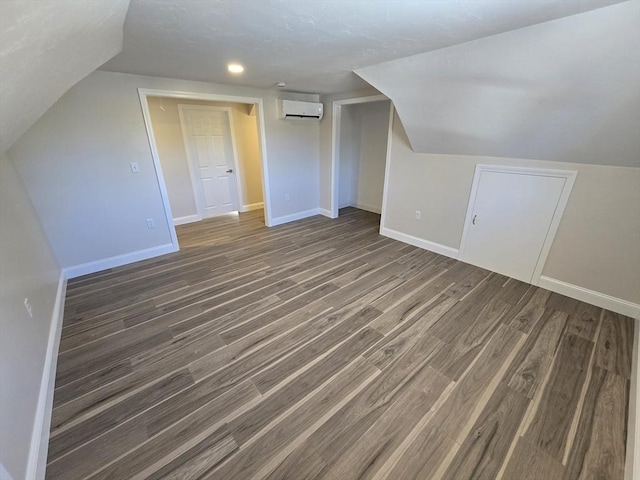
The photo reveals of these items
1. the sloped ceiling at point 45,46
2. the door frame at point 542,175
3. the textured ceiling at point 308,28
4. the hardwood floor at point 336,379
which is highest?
the textured ceiling at point 308,28

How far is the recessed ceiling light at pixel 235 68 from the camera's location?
8.57 ft

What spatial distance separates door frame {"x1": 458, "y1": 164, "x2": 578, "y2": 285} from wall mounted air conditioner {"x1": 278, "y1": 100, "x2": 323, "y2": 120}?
2.70 m

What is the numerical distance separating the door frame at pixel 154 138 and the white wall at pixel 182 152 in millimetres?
366

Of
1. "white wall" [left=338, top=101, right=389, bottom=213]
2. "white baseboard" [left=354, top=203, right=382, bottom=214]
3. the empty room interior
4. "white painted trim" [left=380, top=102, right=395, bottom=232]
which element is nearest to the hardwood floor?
the empty room interior

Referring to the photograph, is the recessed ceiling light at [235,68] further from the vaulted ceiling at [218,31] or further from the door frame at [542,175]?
the door frame at [542,175]

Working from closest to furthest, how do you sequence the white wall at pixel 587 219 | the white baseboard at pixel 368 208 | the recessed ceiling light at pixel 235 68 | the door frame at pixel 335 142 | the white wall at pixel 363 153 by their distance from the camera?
the white wall at pixel 587 219
the recessed ceiling light at pixel 235 68
the door frame at pixel 335 142
the white wall at pixel 363 153
the white baseboard at pixel 368 208

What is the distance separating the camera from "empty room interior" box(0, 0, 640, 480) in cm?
138

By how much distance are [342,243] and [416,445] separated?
9.06ft

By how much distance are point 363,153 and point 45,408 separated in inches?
214

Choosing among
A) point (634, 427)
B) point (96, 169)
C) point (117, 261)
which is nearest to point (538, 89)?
point (634, 427)

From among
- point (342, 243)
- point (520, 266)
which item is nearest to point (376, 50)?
point (342, 243)

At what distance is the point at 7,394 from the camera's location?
1193 millimetres

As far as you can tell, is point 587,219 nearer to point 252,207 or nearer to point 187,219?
point 252,207

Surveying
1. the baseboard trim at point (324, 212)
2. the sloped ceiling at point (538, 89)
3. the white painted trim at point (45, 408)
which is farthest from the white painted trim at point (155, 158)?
the baseboard trim at point (324, 212)
